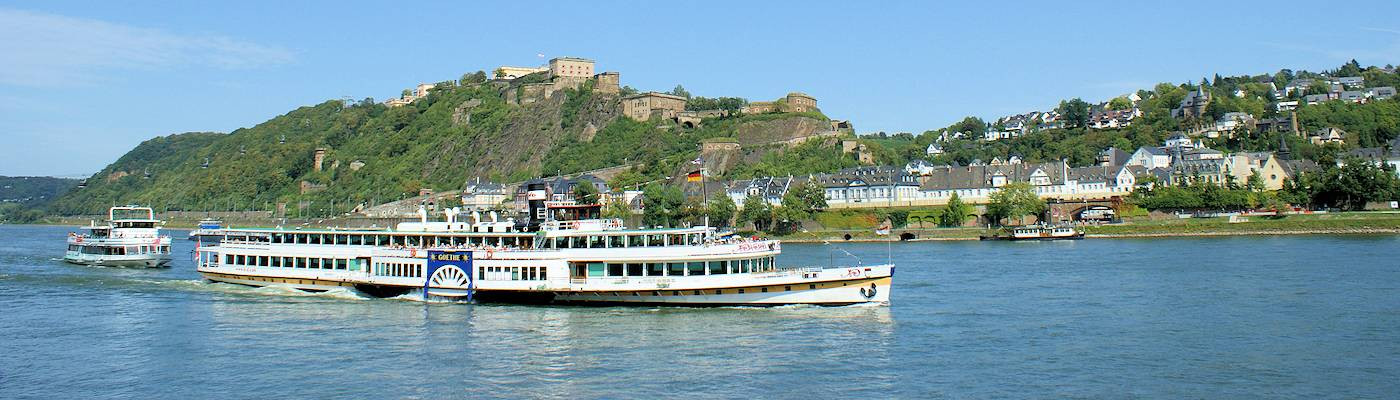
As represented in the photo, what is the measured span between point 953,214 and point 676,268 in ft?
219

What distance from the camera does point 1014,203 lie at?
100m

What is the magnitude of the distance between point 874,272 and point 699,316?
6.60 m

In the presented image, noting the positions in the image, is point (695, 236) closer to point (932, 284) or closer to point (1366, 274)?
point (932, 284)

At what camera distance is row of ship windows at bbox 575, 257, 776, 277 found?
40.3 metres

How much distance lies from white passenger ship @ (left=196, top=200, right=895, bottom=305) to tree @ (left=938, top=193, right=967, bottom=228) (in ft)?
→ 203

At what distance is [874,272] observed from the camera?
3978 centimetres

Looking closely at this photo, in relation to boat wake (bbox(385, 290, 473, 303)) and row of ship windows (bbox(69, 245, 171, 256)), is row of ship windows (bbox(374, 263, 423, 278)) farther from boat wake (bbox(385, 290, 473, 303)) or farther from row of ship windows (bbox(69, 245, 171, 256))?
row of ship windows (bbox(69, 245, 171, 256))

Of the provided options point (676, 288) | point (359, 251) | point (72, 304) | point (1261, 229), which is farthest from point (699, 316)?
point (1261, 229)

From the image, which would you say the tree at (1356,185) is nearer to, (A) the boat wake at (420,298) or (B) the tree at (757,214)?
(B) the tree at (757,214)

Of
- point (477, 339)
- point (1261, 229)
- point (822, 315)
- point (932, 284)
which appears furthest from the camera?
point (1261, 229)

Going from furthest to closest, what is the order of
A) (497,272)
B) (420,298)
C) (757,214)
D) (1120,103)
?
1. (1120,103)
2. (757,214)
3. (420,298)
4. (497,272)

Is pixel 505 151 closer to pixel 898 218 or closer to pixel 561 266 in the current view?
pixel 898 218

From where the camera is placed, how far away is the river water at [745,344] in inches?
1062

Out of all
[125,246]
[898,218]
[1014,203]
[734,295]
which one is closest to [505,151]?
[898,218]
